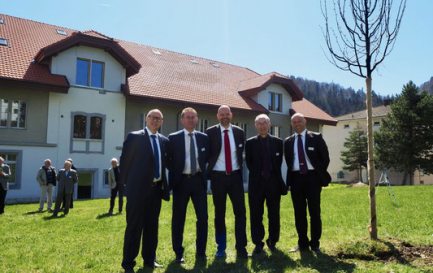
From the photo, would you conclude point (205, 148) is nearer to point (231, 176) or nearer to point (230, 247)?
point (231, 176)

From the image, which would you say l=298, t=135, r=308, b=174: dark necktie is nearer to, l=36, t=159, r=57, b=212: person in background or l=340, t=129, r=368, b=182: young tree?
l=36, t=159, r=57, b=212: person in background

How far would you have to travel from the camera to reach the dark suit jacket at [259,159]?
6.79 metres

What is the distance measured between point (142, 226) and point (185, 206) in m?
0.76

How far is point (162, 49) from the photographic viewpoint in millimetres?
34156

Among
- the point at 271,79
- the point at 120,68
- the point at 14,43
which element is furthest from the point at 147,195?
the point at 271,79

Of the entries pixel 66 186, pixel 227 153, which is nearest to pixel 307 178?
pixel 227 153

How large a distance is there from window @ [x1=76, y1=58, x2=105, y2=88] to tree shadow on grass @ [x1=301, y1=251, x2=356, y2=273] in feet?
64.6

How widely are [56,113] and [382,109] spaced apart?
180 ft

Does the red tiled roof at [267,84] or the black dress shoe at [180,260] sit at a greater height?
the red tiled roof at [267,84]

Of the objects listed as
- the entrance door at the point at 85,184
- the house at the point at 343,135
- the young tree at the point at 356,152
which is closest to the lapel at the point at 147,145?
the entrance door at the point at 85,184

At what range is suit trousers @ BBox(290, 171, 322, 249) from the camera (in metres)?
6.69

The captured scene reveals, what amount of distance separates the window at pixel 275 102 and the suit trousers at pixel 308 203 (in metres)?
24.8

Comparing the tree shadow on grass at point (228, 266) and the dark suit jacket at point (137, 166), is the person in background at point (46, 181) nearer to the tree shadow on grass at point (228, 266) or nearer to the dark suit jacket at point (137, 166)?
the dark suit jacket at point (137, 166)

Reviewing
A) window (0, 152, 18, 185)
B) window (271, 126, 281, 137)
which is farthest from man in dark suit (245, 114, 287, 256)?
window (271, 126, 281, 137)
